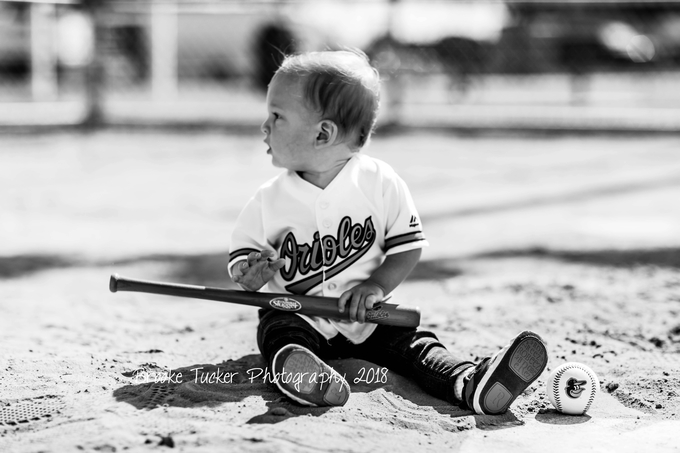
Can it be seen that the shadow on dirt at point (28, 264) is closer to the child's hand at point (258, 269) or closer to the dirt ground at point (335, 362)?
the dirt ground at point (335, 362)

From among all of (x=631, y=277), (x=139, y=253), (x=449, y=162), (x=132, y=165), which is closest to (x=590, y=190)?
(x=449, y=162)

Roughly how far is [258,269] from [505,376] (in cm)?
75

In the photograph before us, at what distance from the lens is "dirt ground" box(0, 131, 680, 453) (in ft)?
6.54

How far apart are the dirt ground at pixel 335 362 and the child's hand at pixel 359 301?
0.19 m

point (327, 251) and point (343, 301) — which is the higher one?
point (327, 251)

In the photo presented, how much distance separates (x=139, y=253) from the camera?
405 cm

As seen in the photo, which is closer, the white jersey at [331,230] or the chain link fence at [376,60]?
the white jersey at [331,230]

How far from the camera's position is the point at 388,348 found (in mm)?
2475

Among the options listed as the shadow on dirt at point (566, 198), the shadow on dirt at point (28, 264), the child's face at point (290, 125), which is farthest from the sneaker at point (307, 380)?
the shadow on dirt at point (566, 198)

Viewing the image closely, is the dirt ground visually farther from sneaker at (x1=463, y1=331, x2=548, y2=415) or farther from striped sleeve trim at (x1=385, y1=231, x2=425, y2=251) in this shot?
striped sleeve trim at (x1=385, y1=231, x2=425, y2=251)

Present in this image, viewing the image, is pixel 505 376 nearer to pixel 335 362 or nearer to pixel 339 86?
pixel 335 362

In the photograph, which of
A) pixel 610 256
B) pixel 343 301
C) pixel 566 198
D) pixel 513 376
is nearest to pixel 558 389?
pixel 513 376

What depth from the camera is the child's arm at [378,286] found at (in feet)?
7.70

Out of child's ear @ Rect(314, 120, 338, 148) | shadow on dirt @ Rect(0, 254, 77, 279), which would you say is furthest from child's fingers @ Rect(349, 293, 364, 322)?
shadow on dirt @ Rect(0, 254, 77, 279)
